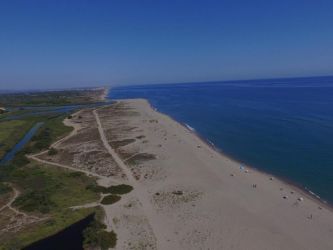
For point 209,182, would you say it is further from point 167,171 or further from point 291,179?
point 291,179

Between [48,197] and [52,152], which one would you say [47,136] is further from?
[48,197]

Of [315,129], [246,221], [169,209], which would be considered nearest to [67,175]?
[169,209]

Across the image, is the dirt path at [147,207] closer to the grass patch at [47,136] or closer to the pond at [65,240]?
the pond at [65,240]

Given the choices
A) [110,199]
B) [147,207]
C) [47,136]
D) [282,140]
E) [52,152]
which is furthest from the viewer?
[47,136]

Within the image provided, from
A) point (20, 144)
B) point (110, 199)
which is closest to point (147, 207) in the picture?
point (110, 199)

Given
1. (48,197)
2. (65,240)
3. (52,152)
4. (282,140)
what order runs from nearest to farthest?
(65,240) < (48,197) < (52,152) < (282,140)

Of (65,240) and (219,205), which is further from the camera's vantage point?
(219,205)

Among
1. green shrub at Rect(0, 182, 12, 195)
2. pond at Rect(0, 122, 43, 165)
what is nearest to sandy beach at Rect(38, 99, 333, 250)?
pond at Rect(0, 122, 43, 165)
